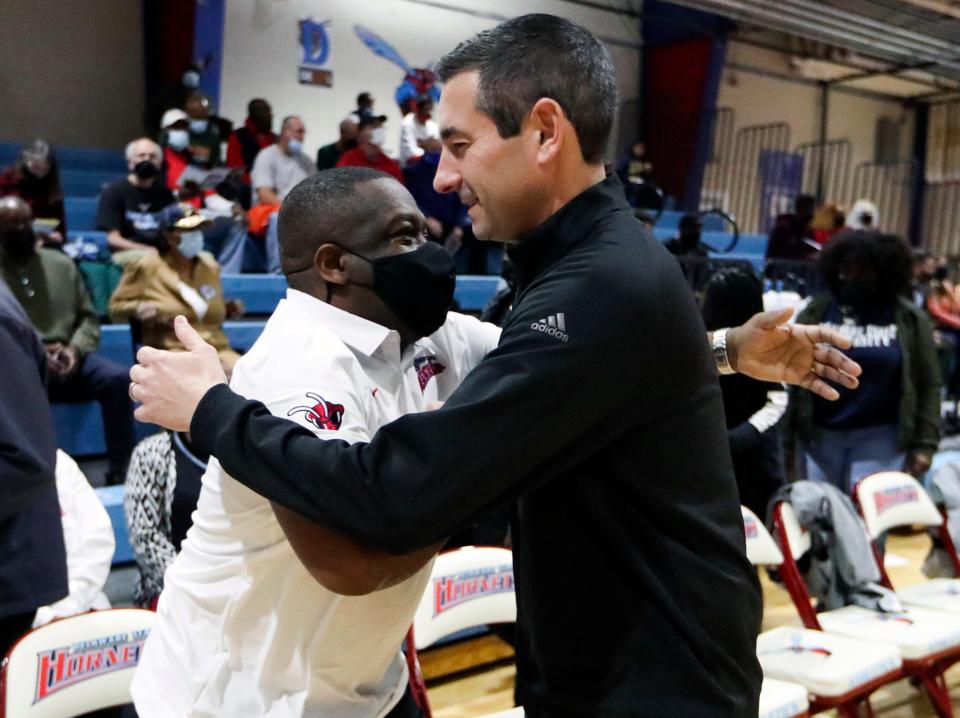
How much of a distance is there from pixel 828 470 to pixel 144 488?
2.90 meters

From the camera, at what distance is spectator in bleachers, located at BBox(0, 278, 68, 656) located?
184cm

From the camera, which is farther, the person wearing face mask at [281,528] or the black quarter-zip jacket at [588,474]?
the person wearing face mask at [281,528]

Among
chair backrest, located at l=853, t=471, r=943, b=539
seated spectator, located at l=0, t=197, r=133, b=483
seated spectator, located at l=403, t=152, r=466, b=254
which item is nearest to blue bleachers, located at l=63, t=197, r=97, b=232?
seated spectator, located at l=403, t=152, r=466, b=254

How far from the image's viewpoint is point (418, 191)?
7.20 metres

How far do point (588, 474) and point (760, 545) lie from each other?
7.82ft

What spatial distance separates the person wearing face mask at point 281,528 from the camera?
133cm

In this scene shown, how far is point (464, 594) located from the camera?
2.61 meters

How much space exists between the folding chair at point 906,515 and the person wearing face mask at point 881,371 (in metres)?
0.33

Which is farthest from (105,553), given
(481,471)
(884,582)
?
(884,582)

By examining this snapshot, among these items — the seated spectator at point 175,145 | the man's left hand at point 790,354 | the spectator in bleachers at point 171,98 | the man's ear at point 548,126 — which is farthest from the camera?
the spectator in bleachers at point 171,98

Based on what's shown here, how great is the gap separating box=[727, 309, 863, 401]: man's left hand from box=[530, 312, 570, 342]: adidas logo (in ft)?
1.86

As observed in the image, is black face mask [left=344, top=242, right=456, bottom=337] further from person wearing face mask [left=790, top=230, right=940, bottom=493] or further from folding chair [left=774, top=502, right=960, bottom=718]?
person wearing face mask [left=790, top=230, right=940, bottom=493]

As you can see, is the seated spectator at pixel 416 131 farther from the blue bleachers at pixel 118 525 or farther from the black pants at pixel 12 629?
the black pants at pixel 12 629

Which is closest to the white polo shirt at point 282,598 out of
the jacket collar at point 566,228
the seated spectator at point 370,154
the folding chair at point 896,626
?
the jacket collar at point 566,228
